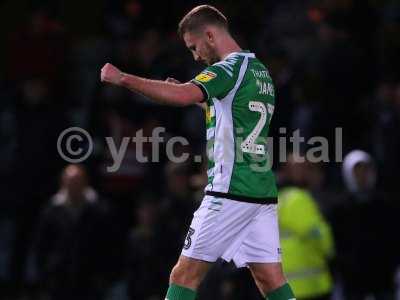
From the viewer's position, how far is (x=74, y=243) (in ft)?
41.7

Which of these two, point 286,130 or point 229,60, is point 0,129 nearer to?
point 286,130

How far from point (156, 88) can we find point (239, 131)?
789 millimetres

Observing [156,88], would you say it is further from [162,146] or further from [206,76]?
[162,146]

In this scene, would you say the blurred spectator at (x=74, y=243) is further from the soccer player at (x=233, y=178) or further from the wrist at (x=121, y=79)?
the wrist at (x=121, y=79)

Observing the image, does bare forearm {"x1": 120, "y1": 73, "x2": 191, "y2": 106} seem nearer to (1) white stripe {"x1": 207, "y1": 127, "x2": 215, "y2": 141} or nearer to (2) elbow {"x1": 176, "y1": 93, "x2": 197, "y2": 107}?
(2) elbow {"x1": 176, "y1": 93, "x2": 197, "y2": 107}

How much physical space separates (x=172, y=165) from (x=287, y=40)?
268cm

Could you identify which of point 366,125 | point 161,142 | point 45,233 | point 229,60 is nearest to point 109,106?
point 161,142

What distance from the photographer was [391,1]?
1526 cm

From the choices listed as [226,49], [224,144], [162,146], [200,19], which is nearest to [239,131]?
[224,144]

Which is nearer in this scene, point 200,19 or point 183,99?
point 183,99

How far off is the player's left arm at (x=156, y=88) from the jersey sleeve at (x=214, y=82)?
54mm

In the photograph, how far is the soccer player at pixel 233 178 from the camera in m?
7.74
